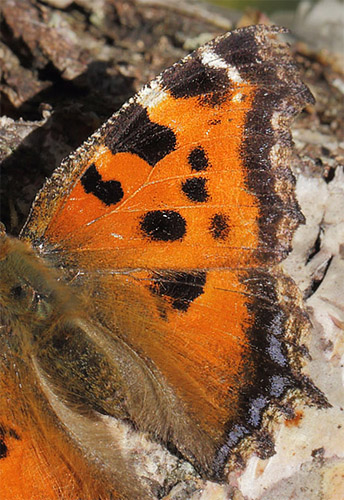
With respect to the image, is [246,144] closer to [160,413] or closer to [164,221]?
[164,221]

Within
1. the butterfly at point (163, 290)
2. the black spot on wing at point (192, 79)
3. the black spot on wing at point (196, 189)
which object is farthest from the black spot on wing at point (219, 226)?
the black spot on wing at point (192, 79)

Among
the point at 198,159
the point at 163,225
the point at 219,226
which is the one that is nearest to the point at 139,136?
the point at 198,159

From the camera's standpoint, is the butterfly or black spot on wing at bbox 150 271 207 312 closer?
the butterfly

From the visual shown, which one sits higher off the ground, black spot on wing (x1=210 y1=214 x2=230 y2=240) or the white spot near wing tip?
the white spot near wing tip

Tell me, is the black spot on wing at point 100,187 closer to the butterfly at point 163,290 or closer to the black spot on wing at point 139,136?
the butterfly at point 163,290

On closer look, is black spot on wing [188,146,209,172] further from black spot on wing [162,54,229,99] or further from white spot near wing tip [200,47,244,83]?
white spot near wing tip [200,47,244,83]

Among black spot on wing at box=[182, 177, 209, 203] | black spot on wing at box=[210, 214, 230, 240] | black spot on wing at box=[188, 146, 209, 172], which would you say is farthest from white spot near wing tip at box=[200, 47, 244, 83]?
black spot on wing at box=[210, 214, 230, 240]

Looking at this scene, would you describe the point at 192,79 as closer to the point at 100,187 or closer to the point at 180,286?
the point at 100,187

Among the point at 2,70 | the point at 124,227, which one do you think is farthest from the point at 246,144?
the point at 2,70

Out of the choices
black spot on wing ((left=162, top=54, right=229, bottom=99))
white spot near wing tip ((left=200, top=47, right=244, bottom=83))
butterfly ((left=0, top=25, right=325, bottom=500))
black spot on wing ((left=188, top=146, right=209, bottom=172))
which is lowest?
butterfly ((left=0, top=25, right=325, bottom=500))
